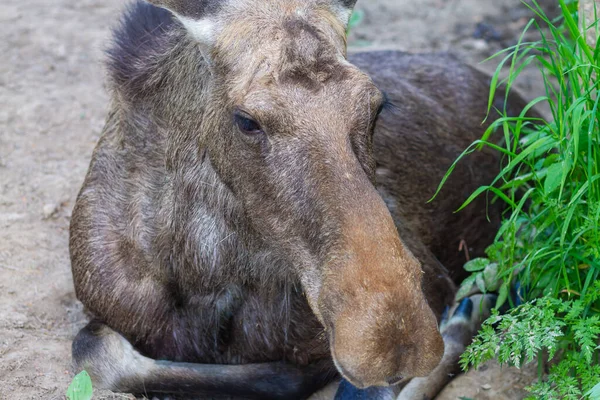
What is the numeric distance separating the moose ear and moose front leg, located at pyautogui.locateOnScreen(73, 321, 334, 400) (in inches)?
64.7

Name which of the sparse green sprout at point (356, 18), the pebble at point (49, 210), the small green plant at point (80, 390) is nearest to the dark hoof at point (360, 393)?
the small green plant at point (80, 390)

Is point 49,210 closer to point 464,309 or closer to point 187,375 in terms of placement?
point 187,375

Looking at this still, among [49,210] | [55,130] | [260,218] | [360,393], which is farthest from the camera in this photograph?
[55,130]

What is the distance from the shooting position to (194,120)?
163 inches

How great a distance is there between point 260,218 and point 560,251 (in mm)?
1415

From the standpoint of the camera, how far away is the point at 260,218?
3.74 m

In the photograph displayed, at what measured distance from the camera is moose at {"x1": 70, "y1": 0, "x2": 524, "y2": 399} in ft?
10.7

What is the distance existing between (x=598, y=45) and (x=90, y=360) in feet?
9.44

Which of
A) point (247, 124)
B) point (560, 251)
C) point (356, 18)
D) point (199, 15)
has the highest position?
point (199, 15)

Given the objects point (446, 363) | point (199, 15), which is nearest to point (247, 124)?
point (199, 15)

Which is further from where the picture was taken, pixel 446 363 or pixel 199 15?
pixel 446 363

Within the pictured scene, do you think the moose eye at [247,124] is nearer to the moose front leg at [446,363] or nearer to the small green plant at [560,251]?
the small green plant at [560,251]

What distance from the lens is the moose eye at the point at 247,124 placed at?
359 cm

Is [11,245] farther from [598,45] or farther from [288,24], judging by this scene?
[598,45]
